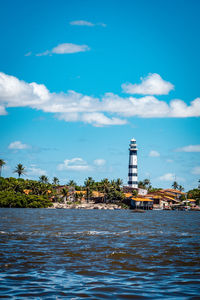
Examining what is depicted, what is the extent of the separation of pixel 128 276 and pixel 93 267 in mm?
2187

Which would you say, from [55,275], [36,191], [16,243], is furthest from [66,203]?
[55,275]

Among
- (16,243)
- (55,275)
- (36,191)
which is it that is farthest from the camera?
(36,191)

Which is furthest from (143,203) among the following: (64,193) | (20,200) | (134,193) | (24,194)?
(20,200)

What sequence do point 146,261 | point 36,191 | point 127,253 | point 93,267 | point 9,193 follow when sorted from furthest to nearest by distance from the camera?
point 36,191, point 9,193, point 127,253, point 146,261, point 93,267

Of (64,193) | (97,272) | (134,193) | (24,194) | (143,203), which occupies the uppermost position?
(134,193)

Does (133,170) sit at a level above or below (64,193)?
above

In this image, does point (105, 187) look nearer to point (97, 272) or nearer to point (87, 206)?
point (87, 206)

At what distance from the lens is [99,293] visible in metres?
10.5

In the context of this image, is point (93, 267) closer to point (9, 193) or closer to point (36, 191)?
point (9, 193)

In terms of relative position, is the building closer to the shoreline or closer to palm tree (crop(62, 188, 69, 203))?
the shoreline

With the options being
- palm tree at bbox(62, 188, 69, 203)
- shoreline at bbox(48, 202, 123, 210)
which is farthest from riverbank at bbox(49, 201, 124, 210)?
palm tree at bbox(62, 188, 69, 203)

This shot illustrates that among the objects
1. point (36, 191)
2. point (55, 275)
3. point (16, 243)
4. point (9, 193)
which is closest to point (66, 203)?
point (36, 191)

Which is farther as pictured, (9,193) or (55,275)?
(9,193)

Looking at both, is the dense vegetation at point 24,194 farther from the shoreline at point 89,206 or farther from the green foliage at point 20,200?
the shoreline at point 89,206
